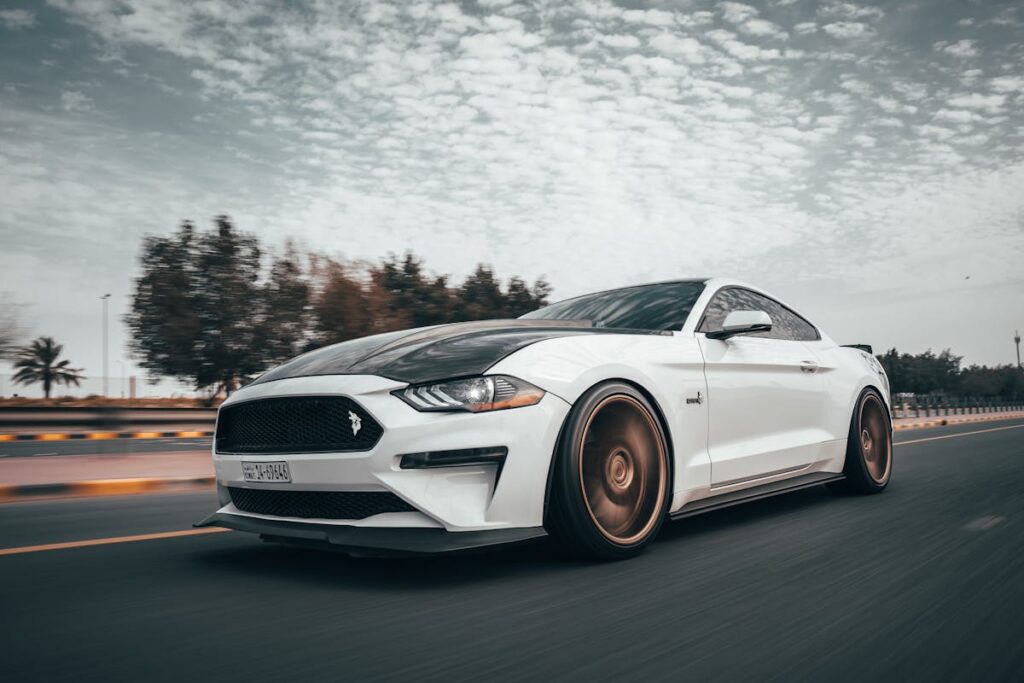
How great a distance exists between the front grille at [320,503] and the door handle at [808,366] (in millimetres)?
3220

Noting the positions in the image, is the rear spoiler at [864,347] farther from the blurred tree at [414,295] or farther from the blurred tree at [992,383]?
the blurred tree at [992,383]

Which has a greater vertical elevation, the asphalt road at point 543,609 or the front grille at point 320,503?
the front grille at point 320,503

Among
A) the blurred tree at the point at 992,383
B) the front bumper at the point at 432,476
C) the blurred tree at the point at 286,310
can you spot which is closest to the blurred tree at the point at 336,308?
the blurred tree at the point at 286,310

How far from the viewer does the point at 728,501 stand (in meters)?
4.79

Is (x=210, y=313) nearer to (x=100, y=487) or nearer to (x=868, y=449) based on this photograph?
(x=100, y=487)

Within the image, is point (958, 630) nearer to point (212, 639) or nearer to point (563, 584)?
point (563, 584)

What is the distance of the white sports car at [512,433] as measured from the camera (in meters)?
3.44

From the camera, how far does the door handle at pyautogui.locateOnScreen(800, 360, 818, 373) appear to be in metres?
5.65

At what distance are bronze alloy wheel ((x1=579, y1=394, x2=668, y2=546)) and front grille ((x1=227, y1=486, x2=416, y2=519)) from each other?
0.88 metres

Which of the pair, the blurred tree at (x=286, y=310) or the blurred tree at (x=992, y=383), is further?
the blurred tree at (x=992, y=383)

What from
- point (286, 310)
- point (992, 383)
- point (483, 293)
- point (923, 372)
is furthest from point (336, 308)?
point (992, 383)

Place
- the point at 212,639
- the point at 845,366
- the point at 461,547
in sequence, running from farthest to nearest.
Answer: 1. the point at 845,366
2. the point at 461,547
3. the point at 212,639

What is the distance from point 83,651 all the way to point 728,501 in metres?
3.29

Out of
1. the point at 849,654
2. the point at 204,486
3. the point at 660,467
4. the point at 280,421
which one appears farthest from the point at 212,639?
the point at 204,486
